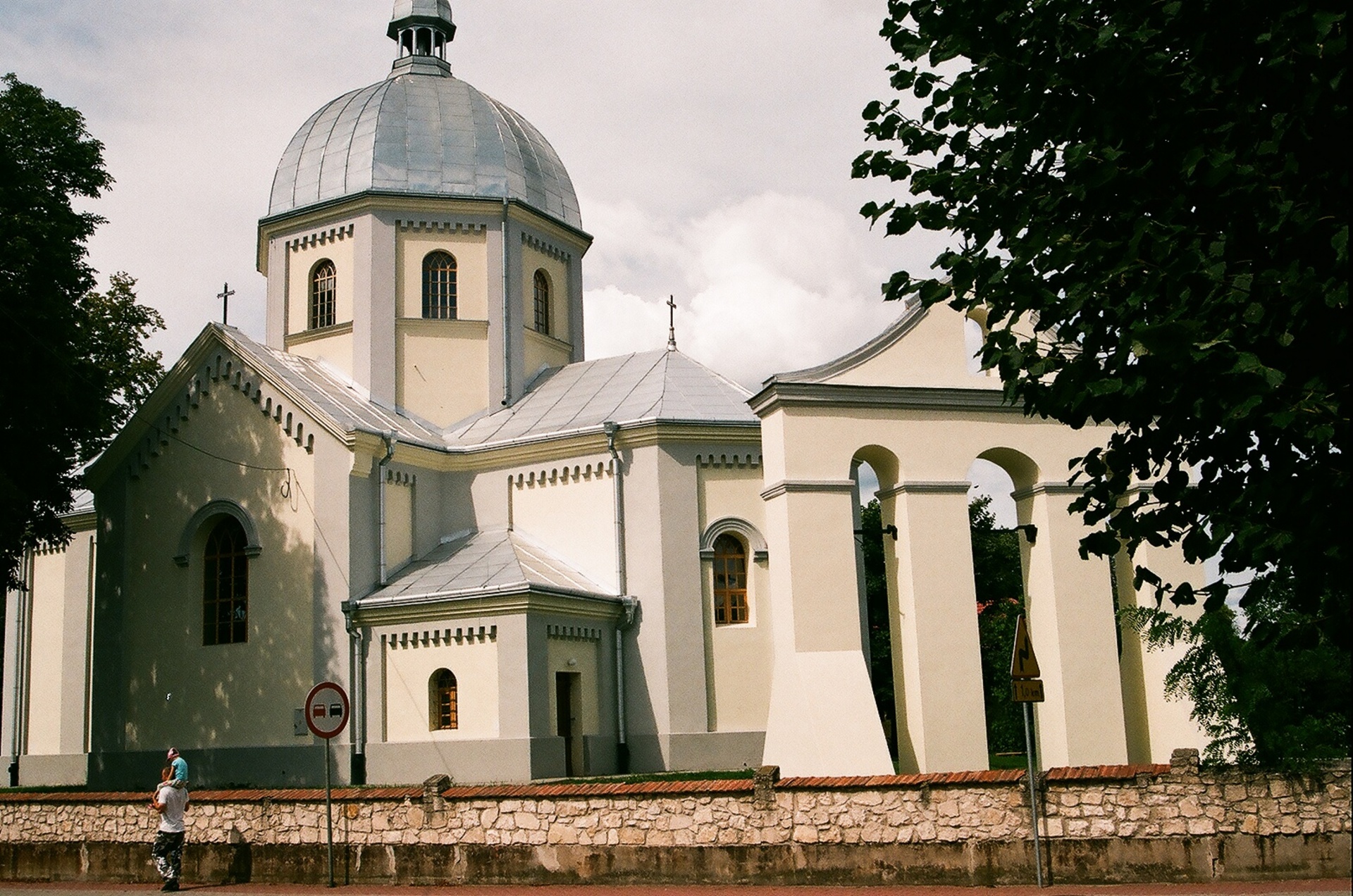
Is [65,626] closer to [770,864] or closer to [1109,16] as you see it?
[770,864]

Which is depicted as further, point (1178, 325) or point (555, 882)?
point (555, 882)

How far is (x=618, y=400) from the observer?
27.6 meters

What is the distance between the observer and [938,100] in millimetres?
10250

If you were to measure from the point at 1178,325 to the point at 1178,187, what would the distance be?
142 cm

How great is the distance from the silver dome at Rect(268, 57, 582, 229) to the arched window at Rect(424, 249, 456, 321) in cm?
146

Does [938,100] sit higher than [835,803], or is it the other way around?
[938,100]

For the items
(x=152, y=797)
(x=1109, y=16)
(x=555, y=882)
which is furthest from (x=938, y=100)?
(x=152, y=797)

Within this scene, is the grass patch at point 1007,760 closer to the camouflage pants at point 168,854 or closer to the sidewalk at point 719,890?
the sidewalk at point 719,890

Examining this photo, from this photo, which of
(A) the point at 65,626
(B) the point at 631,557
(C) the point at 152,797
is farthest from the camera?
(A) the point at 65,626

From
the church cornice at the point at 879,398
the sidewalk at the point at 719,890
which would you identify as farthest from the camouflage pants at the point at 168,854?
the church cornice at the point at 879,398

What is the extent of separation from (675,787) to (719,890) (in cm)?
110

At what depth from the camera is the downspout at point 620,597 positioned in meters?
24.9

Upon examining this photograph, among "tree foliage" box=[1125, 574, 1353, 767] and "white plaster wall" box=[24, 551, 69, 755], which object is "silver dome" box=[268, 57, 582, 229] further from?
"tree foliage" box=[1125, 574, 1353, 767]

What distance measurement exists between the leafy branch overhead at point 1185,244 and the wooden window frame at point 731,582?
52.8 feet
